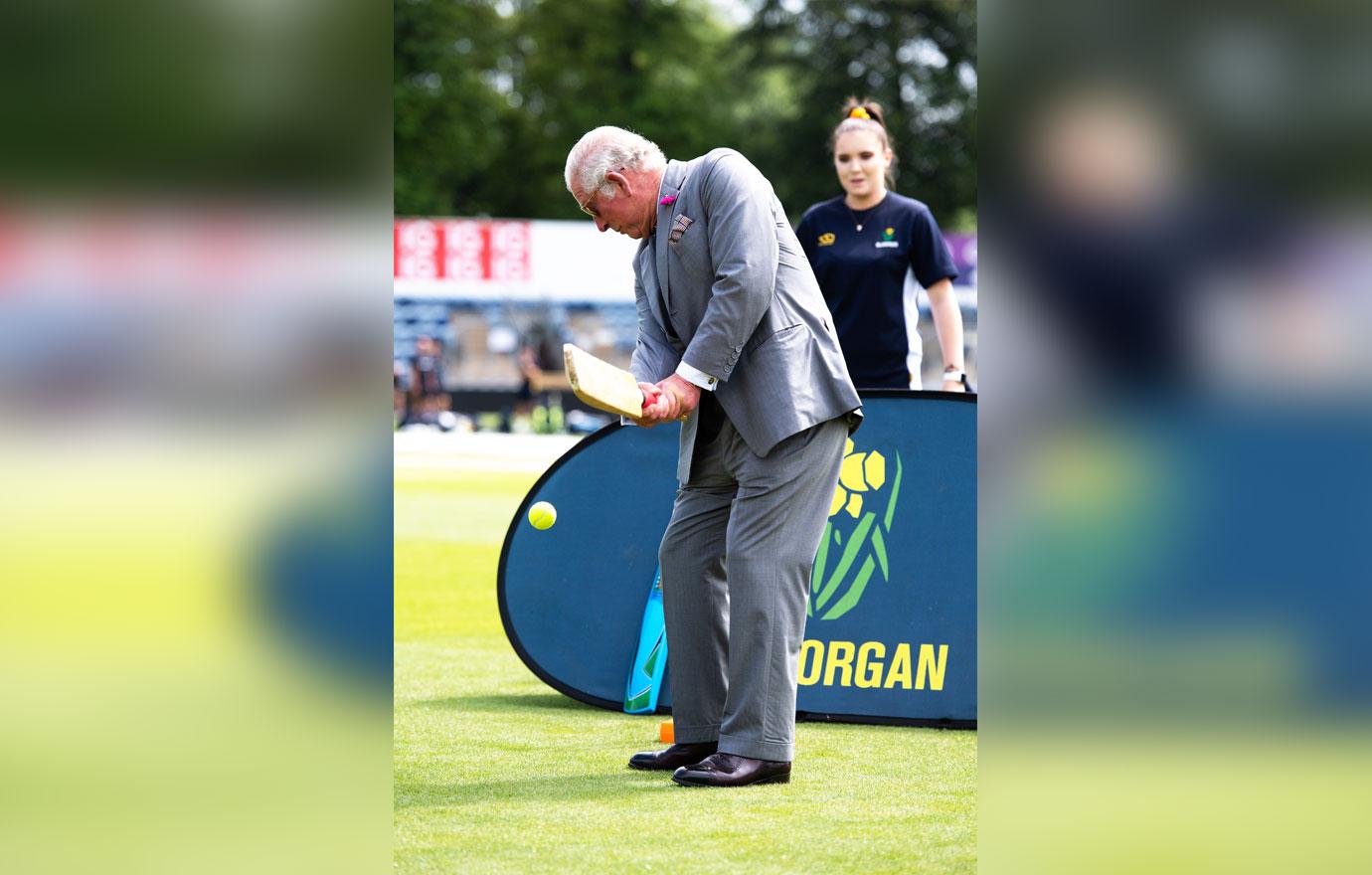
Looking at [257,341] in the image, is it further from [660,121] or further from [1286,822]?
[660,121]

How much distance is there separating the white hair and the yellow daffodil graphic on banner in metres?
1.43

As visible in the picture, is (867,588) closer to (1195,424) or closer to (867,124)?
(867,124)

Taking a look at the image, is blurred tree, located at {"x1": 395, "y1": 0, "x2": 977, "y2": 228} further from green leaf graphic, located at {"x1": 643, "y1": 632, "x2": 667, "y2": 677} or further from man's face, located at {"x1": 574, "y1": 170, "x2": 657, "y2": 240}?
man's face, located at {"x1": 574, "y1": 170, "x2": 657, "y2": 240}

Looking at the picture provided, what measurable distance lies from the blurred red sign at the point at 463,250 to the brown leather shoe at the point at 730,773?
2250 centimetres

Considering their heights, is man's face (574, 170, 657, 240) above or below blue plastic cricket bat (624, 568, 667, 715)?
above

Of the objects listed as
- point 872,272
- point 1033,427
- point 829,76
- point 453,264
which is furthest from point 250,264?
point 829,76

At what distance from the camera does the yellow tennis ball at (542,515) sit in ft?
18.6

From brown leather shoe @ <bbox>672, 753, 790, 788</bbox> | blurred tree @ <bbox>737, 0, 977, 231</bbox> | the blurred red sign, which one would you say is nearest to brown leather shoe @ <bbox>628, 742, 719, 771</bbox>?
brown leather shoe @ <bbox>672, 753, 790, 788</bbox>

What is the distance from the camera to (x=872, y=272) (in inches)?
230

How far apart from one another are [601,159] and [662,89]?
3753cm

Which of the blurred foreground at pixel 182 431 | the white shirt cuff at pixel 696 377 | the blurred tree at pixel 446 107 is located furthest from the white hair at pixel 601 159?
the blurred tree at pixel 446 107

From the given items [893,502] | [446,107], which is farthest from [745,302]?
[446,107]

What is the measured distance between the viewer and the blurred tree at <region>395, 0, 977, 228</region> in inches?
1516

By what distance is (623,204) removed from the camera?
4.32 m
